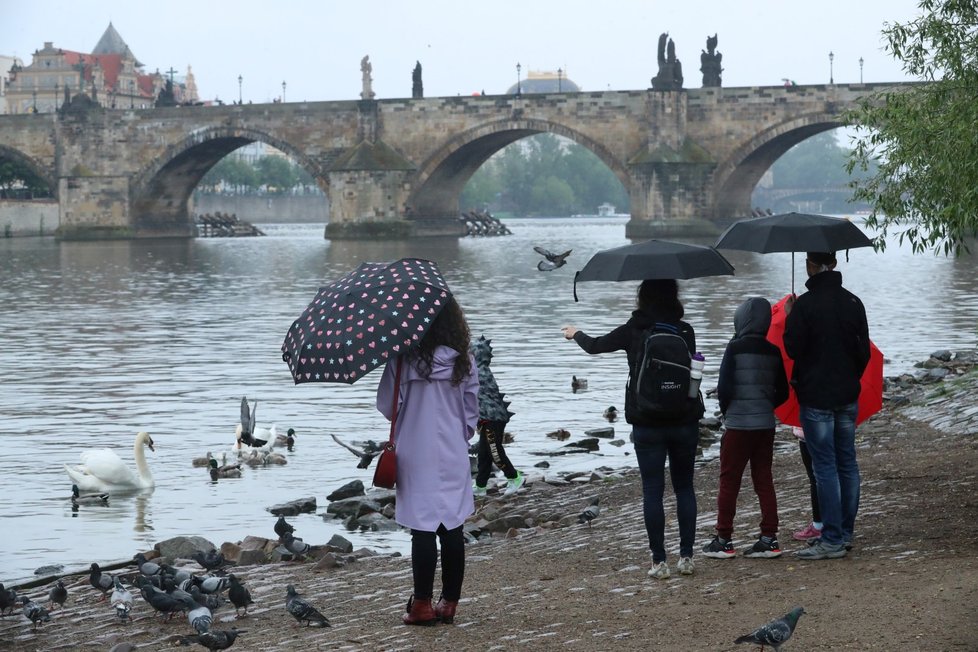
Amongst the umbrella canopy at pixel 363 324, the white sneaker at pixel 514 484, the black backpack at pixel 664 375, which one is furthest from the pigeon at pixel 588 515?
the umbrella canopy at pixel 363 324

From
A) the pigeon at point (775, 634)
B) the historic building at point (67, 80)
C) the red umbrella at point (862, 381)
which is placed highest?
the historic building at point (67, 80)

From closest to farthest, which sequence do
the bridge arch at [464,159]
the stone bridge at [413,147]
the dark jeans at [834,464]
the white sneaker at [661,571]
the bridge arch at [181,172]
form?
the white sneaker at [661,571] → the dark jeans at [834,464] → the stone bridge at [413,147] → the bridge arch at [464,159] → the bridge arch at [181,172]

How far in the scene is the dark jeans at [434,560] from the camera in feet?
20.7

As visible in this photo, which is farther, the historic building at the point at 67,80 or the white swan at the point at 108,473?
the historic building at the point at 67,80

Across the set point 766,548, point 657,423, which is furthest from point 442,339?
point 766,548

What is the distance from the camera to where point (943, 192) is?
998 cm

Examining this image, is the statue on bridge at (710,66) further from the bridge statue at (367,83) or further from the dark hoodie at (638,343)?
the dark hoodie at (638,343)

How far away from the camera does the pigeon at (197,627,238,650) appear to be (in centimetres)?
602

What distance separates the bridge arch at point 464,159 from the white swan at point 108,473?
156 ft

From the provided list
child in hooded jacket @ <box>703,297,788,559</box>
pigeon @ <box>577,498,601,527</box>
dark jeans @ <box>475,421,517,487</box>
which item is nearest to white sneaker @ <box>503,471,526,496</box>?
dark jeans @ <box>475,421,517,487</box>

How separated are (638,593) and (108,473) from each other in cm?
507

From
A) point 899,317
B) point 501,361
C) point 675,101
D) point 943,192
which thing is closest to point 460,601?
point 943,192

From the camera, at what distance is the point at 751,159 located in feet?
188

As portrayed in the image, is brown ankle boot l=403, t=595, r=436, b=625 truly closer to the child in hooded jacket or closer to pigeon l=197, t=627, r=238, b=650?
pigeon l=197, t=627, r=238, b=650
